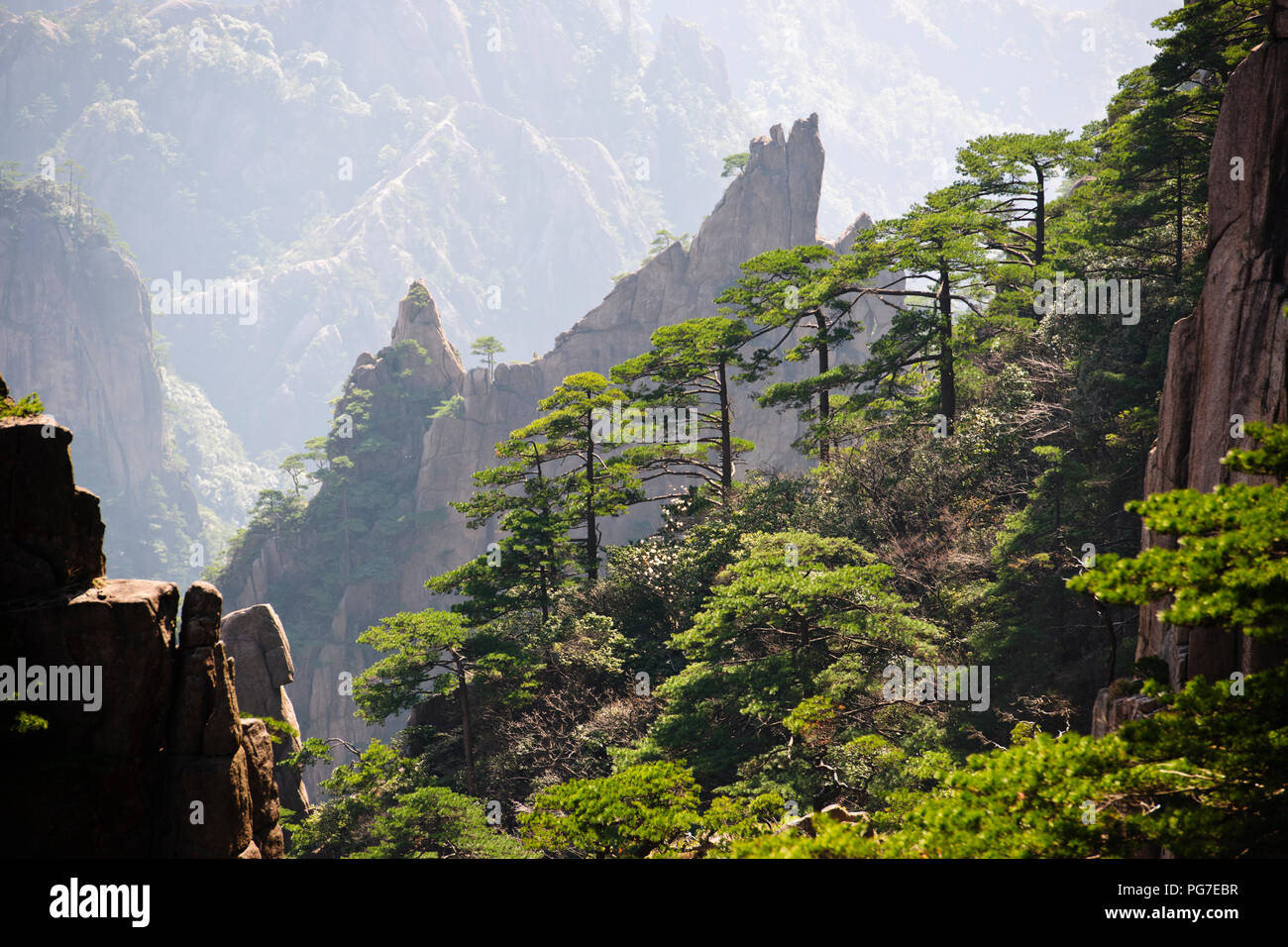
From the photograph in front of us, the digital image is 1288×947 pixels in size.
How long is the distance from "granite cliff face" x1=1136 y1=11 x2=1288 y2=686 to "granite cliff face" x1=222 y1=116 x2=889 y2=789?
35852 mm

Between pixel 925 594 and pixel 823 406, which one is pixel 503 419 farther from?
pixel 925 594

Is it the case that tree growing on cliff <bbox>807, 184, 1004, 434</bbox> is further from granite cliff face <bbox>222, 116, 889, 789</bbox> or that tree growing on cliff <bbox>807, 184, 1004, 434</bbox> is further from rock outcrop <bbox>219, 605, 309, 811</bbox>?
granite cliff face <bbox>222, 116, 889, 789</bbox>

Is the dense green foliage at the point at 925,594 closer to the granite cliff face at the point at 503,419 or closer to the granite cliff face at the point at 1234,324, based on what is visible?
the granite cliff face at the point at 1234,324

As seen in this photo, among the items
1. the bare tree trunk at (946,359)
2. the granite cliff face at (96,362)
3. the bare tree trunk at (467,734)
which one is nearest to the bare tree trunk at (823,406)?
the bare tree trunk at (946,359)

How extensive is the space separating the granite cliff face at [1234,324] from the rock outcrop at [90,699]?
37.2ft

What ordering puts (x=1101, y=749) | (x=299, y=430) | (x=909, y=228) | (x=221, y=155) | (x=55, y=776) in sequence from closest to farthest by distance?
(x=1101, y=749) → (x=55, y=776) → (x=909, y=228) → (x=299, y=430) → (x=221, y=155)

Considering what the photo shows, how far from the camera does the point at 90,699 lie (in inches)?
366

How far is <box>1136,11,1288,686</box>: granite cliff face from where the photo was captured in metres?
8.52

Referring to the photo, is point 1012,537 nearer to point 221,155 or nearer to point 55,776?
point 55,776

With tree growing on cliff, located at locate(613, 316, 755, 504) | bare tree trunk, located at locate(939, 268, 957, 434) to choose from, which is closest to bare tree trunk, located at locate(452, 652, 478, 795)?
tree growing on cliff, located at locate(613, 316, 755, 504)

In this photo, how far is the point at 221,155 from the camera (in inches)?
5945

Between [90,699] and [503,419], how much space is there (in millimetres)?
41609
